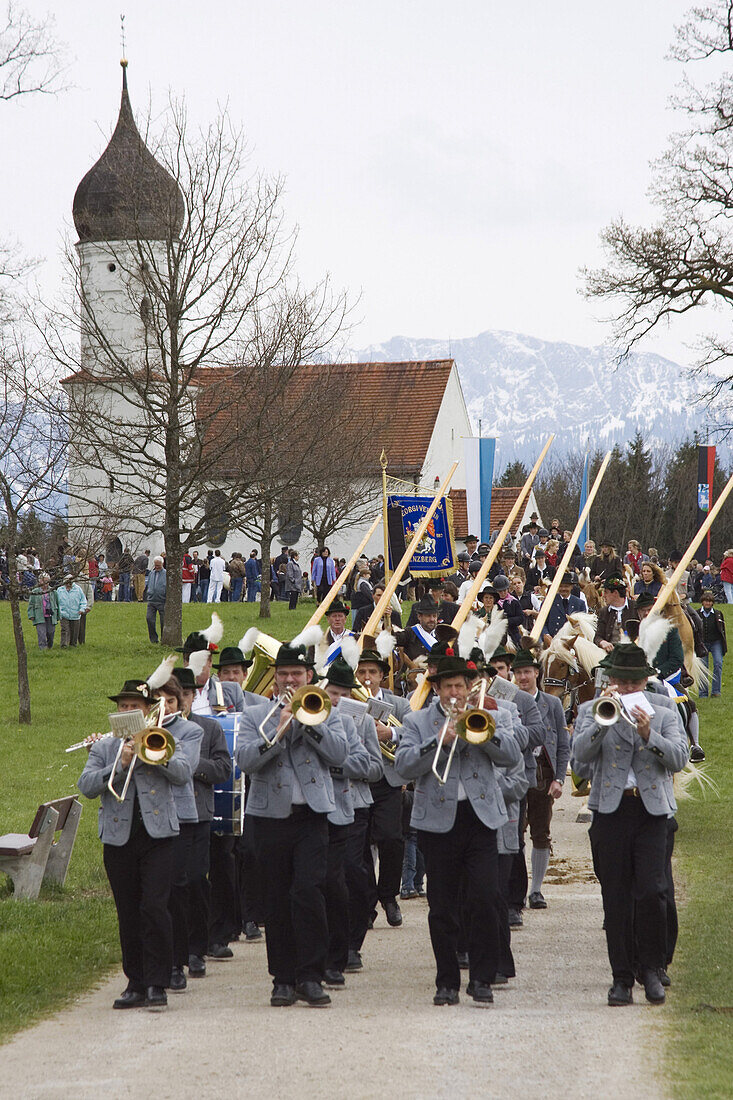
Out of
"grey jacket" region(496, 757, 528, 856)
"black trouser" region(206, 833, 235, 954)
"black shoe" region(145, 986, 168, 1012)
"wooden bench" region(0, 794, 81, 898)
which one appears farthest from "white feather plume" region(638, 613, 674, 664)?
"wooden bench" region(0, 794, 81, 898)

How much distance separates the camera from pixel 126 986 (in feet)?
28.3

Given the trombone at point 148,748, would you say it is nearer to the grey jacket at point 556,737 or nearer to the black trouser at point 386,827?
the black trouser at point 386,827

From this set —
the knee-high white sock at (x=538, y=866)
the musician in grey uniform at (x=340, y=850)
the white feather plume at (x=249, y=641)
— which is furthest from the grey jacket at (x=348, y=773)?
the knee-high white sock at (x=538, y=866)

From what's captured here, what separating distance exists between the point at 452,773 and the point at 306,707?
3.09 ft

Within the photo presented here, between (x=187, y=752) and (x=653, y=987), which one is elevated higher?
(x=187, y=752)

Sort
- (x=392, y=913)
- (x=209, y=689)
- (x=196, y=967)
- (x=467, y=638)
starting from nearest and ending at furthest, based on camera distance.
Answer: (x=196, y=967)
(x=467, y=638)
(x=209, y=689)
(x=392, y=913)

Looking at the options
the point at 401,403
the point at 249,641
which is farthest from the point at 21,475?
the point at 401,403

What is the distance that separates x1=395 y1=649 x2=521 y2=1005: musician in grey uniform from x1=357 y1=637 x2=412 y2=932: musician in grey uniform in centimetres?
163

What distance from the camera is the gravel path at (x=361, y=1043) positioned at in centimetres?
623

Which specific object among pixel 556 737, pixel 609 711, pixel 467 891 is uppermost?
pixel 609 711

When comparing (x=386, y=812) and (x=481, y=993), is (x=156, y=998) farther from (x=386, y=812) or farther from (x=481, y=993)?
(x=386, y=812)

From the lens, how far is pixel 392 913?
1057 centimetres

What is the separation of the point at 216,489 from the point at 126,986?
2054cm

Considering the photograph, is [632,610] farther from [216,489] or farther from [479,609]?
[216,489]
